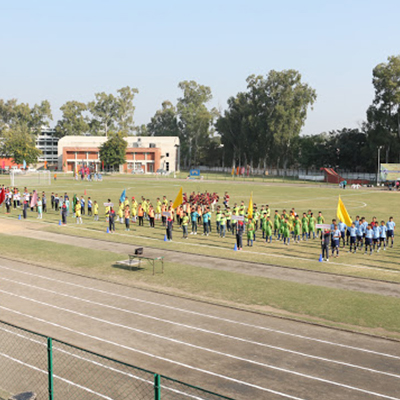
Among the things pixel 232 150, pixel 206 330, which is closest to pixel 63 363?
pixel 206 330

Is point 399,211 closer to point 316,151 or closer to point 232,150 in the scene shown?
point 316,151

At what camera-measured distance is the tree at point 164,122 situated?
148550 millimetres

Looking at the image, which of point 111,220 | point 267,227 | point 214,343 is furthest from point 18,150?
point 214,343

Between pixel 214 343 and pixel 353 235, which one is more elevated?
Answer: pixel 353 235

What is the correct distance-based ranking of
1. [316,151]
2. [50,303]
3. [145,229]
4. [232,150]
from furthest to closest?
[232,150], [316,151], [145,229], [50,303]

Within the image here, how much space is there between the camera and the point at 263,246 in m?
26.0

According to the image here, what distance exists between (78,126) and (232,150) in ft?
168

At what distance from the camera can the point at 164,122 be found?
157500mm

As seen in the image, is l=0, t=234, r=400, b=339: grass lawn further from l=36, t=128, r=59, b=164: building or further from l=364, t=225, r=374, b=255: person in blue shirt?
l=36, t=128, r=59, b=164: building

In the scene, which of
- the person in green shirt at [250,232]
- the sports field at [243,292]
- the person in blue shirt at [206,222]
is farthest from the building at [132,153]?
the person in green shirt at [250,232]

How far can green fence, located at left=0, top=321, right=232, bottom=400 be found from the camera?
9.56m

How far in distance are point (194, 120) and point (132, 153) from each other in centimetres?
2411

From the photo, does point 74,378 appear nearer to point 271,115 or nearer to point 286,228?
point 286,228

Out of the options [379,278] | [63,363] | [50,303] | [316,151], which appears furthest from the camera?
[316,151]
